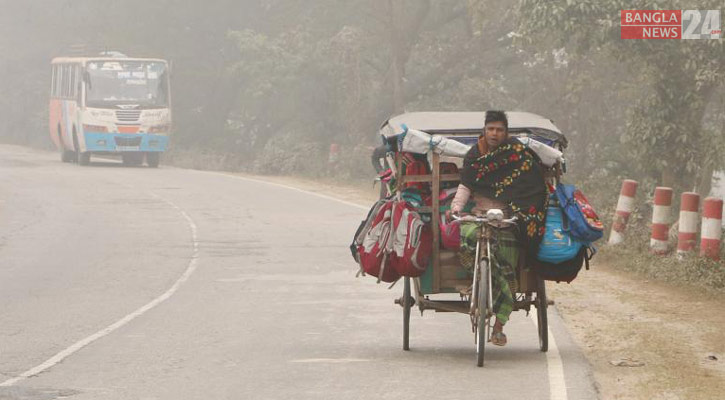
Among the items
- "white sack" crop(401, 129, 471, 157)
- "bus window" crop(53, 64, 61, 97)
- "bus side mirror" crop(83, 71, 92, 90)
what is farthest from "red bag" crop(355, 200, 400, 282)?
"bus window" crop(53, 64, 61, 97)

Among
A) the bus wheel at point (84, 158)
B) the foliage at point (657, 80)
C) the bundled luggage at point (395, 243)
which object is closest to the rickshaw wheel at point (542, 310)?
the bundled luggage at point (395, 243)

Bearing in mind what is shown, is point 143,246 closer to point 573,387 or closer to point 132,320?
point 132,320

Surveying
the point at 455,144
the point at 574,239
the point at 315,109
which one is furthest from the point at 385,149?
the point at 315,109

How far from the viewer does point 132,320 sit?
13.0 metres

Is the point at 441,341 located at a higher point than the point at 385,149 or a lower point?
lower

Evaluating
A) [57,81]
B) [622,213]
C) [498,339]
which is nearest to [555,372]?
[498,339]

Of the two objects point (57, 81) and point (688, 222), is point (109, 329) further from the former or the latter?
point (57, 81)

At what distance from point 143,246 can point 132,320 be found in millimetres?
7659

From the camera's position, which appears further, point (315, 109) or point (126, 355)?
point (315, 109)

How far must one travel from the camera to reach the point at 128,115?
42531 millimetres

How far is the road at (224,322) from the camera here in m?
9.30

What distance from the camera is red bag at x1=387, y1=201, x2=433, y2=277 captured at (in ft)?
32.8

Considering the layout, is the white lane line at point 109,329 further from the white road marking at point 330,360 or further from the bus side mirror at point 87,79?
the bus side mirror at point 87,79

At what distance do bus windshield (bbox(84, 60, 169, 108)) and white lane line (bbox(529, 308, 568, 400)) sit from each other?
1283 inches
